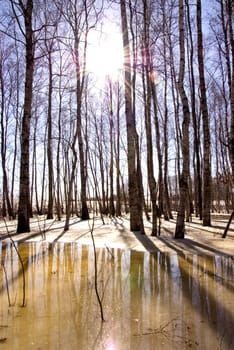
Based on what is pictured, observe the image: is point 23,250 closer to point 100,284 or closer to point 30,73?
point 100,284

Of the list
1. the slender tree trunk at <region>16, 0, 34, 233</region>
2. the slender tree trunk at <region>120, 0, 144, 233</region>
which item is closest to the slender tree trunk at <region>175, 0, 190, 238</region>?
the slender tree trunk at <region>120, 0, 144, 233</region>

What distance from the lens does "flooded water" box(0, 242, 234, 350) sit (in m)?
1.93

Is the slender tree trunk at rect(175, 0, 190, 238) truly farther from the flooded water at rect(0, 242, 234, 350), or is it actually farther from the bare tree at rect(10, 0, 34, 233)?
the bare tree at rect(10, 0, 34, 233)

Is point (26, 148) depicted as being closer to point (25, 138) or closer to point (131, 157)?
point (25, 138)

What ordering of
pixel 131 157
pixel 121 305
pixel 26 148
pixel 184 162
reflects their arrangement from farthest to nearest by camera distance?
pixel 26 148
pixel 131 157
pixel 184 162
pixel 121 305

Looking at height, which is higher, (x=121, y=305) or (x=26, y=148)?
(x=26, y=148)

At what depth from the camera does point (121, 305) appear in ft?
8.27

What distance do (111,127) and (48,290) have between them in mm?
14382

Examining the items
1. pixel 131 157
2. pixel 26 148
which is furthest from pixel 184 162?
pixel 26 148

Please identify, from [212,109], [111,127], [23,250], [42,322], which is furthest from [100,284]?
[212,109]

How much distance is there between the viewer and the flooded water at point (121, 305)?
6.32 feet

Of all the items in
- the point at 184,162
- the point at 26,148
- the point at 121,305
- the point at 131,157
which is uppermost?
the point at 26,148

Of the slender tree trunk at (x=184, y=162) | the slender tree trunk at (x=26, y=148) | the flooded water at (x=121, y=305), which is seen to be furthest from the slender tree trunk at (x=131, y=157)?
the flooded water at (x=121, y=305)

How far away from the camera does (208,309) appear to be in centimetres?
242
